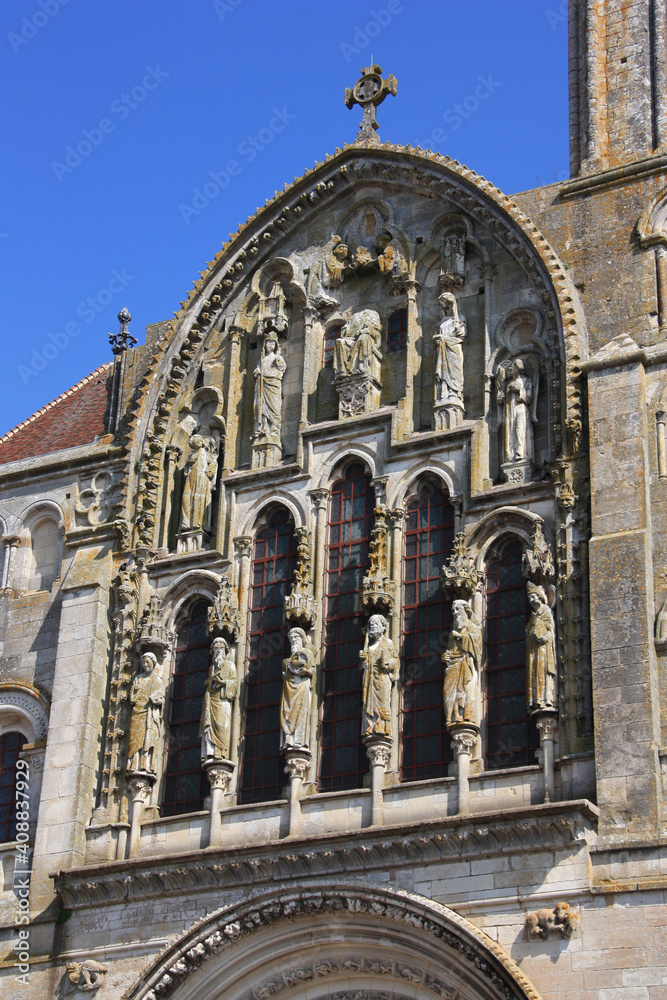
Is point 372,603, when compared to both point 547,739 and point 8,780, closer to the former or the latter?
point 547,739

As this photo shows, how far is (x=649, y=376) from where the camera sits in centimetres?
2409

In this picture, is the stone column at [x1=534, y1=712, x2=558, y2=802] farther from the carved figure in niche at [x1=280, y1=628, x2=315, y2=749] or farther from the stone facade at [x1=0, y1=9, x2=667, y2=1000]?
the carved figure in niche at [x1=280, y1=628, x2=315, y2=749]

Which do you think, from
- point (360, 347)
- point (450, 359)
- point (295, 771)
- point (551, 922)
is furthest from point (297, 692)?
point (360, 347)

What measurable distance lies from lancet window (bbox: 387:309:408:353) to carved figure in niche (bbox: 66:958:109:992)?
1050cm

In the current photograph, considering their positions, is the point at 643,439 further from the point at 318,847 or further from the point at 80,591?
the point at 80,591

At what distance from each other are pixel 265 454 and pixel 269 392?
109cm

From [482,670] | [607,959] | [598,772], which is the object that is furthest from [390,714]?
[607,959]

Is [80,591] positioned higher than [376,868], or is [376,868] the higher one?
[80,591]

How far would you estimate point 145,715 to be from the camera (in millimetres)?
25375

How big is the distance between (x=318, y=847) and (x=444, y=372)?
25.0 feet

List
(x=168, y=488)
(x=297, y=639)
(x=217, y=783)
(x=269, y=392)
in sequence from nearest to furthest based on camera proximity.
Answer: (x=217, y=783)
(x=297, y=639)
(x=269, y=392)
(x=168, y=488)

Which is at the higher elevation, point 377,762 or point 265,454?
point 265,454

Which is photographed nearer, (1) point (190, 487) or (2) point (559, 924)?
(2) point (559, 924)

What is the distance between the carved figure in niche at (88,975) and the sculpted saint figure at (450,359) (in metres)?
9.62
